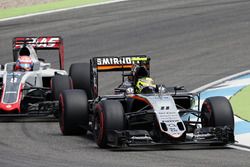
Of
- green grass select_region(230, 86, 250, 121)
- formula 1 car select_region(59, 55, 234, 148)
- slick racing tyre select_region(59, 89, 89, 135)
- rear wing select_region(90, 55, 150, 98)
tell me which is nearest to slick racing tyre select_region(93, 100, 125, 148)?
formula 1 car select_region(59, 55, 234, 148)

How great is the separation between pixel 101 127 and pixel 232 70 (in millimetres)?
9784

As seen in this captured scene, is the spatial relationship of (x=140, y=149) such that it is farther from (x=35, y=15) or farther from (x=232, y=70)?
(x=35, y=15)

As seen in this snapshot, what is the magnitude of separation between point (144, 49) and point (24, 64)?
8306 millimetres

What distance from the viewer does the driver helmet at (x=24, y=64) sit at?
71.6 feet

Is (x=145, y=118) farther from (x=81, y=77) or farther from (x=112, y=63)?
(x=81, y=77)

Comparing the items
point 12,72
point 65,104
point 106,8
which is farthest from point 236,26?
point 65,104

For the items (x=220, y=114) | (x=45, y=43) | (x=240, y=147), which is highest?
(x=45, y=43)

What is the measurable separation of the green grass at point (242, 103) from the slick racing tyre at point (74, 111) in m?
2.94

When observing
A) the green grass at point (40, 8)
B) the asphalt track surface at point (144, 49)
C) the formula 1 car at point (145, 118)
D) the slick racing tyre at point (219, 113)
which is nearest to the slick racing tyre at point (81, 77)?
the asphalt track surface at point (144, 49)

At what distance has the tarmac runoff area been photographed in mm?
17405

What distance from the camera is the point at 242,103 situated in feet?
65.8

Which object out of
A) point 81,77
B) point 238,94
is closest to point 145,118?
point 238,94

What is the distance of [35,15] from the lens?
35.7 metres

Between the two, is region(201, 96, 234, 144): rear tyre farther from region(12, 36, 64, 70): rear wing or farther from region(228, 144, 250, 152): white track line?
region(12, 36, 64, 70): rear wing
